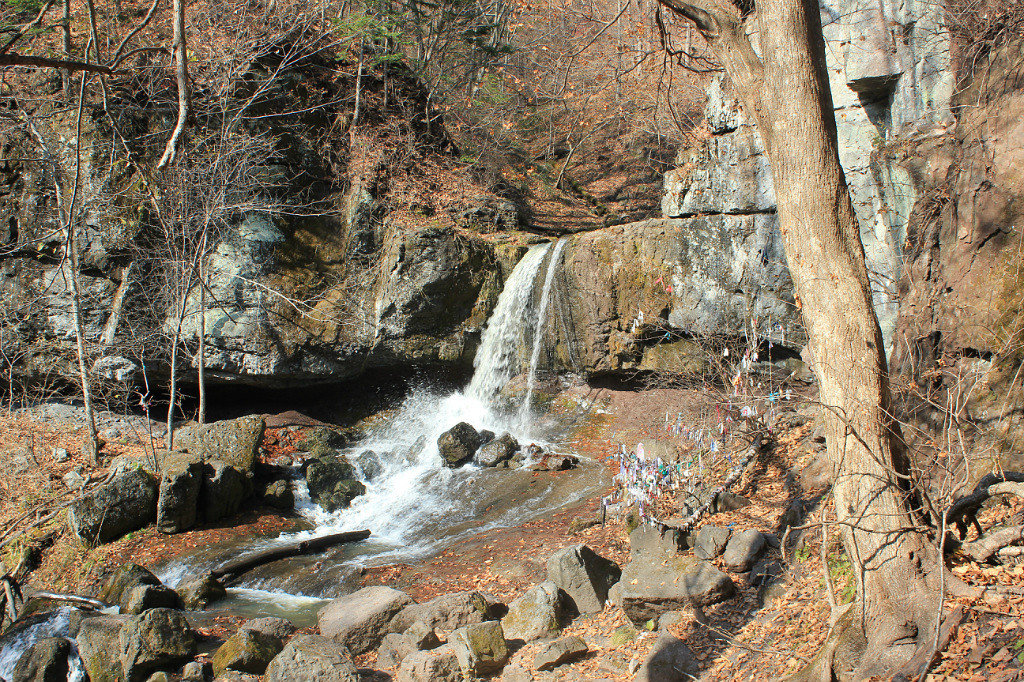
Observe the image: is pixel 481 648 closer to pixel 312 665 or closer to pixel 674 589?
pixel 312 665

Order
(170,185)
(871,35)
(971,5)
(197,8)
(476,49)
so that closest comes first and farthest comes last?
(971,5), (871,35), (170,185), (197,8), (476,49)

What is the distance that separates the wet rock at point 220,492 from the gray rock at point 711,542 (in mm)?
6791

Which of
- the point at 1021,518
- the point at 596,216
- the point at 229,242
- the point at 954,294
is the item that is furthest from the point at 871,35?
the point at 229,242

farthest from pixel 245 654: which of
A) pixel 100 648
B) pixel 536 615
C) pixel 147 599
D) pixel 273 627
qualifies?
pixel 536 615

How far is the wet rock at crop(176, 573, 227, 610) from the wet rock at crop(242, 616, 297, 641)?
1.35 meters

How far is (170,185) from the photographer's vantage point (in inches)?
388

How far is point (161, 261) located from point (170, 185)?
5.85 feet

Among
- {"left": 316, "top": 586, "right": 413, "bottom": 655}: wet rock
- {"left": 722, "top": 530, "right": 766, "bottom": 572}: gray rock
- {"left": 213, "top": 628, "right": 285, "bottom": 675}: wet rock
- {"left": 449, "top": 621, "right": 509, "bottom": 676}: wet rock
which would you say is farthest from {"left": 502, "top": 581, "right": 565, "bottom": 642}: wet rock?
{"left": 213, "top": 628, "right": 285, "bottom": 675}: wet rock

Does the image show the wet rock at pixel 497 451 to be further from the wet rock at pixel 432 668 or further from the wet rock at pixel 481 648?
the wet rock at pixel 432 668

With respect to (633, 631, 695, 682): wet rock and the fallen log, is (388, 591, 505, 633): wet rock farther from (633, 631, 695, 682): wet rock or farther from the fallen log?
the fallen log

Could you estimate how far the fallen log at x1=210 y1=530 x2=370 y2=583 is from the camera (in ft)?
25.5

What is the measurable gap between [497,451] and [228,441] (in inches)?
170

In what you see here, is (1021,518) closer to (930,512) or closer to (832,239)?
(930,512)

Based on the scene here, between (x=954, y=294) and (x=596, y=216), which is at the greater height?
(x=596, y=216)
